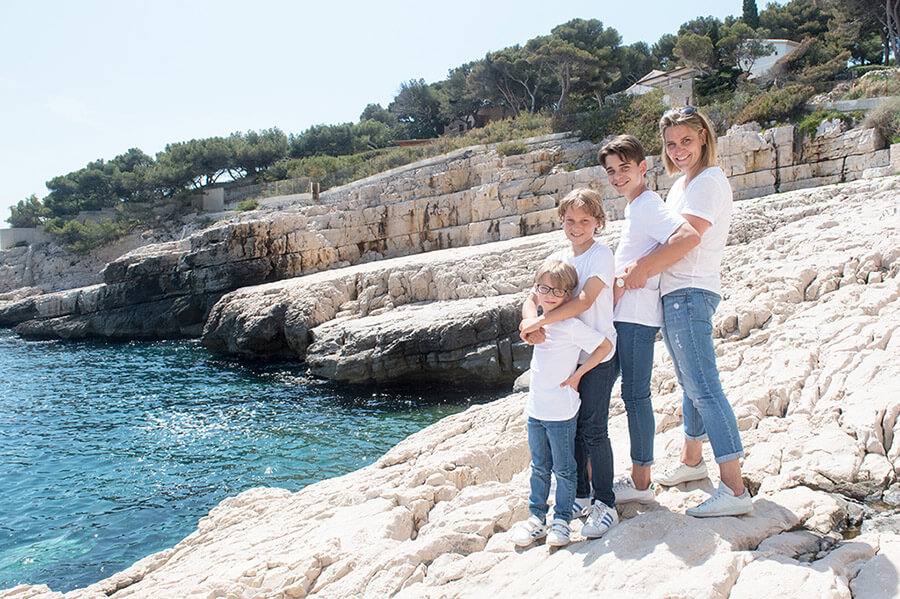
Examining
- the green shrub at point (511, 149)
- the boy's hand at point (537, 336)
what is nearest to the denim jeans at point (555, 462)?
the boy's hand at point (537, 336)

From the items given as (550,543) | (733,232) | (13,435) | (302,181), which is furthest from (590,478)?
(302,181)

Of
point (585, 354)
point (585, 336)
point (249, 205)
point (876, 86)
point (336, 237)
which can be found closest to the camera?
point (585, 336)

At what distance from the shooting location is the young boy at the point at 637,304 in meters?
3.16

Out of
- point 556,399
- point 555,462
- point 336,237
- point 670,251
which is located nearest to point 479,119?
point 336,237

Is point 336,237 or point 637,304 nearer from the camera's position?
point 637,304

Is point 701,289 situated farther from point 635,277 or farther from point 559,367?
point 559,367

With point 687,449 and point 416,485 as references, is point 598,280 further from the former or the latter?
point 416,485

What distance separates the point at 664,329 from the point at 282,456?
25.4ft

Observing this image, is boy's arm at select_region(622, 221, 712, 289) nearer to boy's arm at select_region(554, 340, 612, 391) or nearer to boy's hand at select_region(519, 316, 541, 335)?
boy's arm at select_region(554, 340, 612, 391)

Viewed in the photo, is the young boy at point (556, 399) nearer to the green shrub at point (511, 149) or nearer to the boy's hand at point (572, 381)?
the boy's hand at point (572, 381)

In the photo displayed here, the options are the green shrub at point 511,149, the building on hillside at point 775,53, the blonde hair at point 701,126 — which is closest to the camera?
the blonde hair at point 701,126

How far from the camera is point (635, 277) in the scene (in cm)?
311

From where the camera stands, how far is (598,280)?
316 cm

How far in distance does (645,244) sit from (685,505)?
1.55 m
